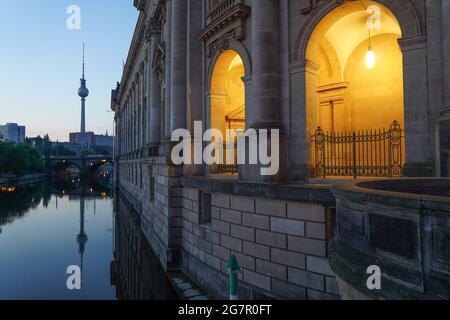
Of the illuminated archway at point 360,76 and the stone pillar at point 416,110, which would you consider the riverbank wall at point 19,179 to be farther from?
the stone pillar at point 416,110

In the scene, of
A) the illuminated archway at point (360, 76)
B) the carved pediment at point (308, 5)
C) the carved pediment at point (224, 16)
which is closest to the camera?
the carved pediment at point (308, 5)

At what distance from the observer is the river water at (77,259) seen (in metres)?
13.3

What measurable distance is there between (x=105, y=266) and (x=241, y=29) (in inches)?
547

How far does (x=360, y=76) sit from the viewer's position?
46.5 feet

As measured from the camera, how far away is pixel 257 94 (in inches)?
406

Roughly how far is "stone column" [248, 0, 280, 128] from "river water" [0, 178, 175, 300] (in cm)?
734

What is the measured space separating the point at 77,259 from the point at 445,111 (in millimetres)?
18184

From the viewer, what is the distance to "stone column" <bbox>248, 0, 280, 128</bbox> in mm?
10219

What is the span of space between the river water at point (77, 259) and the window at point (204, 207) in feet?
9.68

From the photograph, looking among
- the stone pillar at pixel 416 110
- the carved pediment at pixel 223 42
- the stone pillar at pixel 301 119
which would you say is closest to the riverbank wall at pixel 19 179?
the carved pediment at pixel 223 42

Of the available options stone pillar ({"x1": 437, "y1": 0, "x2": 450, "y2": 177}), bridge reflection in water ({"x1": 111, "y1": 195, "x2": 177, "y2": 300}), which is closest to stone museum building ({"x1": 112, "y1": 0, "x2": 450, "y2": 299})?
stone pillar ({"x1": 437, "y1": 0, "x2": 450, "y2": 177})

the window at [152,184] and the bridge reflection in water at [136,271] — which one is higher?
the window at [152,184]
